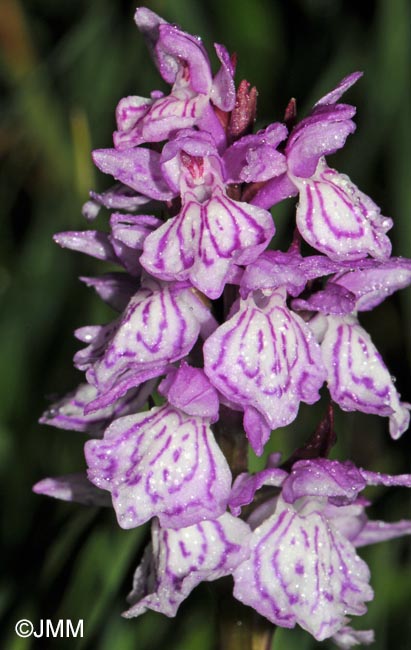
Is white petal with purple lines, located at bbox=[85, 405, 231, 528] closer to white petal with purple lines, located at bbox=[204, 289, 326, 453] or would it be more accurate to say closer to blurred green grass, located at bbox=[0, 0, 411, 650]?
white petal with purple lines, located at bbox=[204, 289, 326, 453]

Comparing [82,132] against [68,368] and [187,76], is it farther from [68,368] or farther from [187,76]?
[187,76]

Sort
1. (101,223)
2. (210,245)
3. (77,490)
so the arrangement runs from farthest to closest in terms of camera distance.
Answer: (101,223), (77,490), (210,245)

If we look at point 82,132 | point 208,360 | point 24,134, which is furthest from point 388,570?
point 24,134

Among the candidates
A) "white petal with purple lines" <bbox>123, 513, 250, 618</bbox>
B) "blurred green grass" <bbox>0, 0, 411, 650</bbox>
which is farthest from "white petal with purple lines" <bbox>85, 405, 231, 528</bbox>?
"blurred green grass" <bbox>0, 0, 411, 650</bbox>

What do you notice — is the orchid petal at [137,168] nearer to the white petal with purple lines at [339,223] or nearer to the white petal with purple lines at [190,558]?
the white petal with purple lines at [339,223]

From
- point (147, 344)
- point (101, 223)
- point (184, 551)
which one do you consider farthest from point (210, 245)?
point (101, 223)

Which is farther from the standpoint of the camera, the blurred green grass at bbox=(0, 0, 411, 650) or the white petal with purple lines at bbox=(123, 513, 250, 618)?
the blurred green grass at bbox=(0, 0, 411, 650)

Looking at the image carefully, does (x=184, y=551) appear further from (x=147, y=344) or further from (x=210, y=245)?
A: (x=210, y=245)

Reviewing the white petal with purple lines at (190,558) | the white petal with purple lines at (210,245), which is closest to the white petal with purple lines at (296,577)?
the white petal with purple lines at (190,558)

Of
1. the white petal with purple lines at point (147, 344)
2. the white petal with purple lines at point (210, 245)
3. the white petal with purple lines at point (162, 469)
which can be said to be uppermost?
the white petal with purple lines at point (210, 245)
